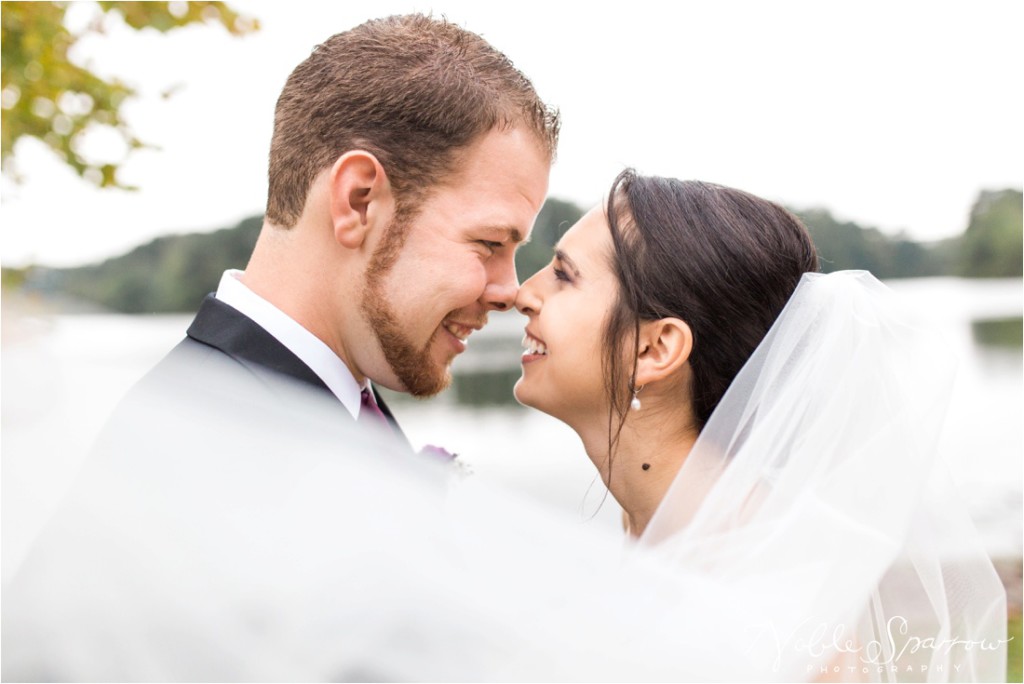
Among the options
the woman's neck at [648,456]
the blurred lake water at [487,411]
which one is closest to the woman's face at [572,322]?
the woman's neck at [648,456]

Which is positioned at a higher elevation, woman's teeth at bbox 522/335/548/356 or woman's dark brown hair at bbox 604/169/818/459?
woman's dark brown hair at bbox 604/169/818/459

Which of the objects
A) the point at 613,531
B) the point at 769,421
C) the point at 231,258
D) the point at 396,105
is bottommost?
the point at 231,258

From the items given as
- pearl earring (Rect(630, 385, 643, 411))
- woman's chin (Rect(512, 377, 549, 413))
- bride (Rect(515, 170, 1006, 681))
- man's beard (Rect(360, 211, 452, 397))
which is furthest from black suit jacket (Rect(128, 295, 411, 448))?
pearl earring (Rect(630, 385, 643, 411))

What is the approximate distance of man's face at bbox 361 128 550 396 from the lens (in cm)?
311

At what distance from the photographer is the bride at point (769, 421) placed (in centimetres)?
253

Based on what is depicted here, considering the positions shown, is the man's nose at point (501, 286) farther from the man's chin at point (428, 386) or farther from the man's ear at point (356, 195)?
the man's ear at point (356, 195)

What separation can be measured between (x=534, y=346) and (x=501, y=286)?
0.24 metres

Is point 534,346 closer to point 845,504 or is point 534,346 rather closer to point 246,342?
point 246,342

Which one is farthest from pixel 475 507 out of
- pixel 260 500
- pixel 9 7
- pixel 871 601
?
pixel 9 7

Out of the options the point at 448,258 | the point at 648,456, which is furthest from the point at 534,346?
the point at 648,456

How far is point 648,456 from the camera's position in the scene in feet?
10.5

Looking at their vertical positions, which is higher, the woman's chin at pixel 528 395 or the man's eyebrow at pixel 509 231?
the man's eyebrow at pixel 509 231

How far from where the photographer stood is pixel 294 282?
2979 mm

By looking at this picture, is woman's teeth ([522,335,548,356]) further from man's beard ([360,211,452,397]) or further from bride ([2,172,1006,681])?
man's beard ([360,211,452,397])
